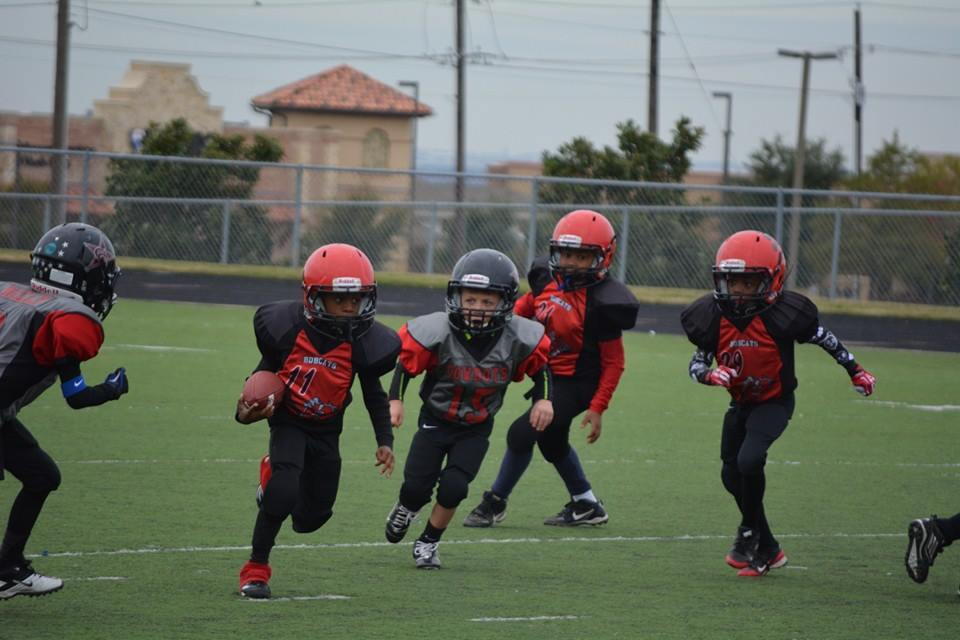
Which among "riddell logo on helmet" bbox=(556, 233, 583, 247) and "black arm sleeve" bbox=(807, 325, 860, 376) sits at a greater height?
"riddell logo on helmet" bbox=(556, 233, 583, 247)

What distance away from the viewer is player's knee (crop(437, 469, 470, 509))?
707 centimetres

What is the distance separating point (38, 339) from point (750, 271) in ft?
11.3

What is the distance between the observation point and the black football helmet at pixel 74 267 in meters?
6.11

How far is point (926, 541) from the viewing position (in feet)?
22.3

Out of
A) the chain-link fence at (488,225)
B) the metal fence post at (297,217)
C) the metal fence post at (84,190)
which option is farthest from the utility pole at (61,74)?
the metal fence post at (297,217)

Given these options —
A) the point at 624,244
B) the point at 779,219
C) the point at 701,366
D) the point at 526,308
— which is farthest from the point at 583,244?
the point at 624,244

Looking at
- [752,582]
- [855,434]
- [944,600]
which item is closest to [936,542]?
[944,600]

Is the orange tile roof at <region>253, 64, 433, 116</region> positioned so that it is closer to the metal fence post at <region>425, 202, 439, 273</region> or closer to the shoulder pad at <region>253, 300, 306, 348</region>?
the metal fence post at <region>425, 202, 439, 273</region>

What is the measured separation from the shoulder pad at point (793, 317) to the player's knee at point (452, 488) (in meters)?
1.76

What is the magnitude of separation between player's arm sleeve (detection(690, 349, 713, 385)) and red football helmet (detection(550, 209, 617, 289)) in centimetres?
118

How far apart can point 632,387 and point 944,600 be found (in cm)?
832

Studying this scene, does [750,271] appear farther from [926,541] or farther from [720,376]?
[926,541]

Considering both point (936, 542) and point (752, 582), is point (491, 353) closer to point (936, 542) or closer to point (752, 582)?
point (752, 582)

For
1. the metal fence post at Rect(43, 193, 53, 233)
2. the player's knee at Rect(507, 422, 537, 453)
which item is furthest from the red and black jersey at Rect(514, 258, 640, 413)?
the metal fence post at Rect(43, 193, 53, 233)
